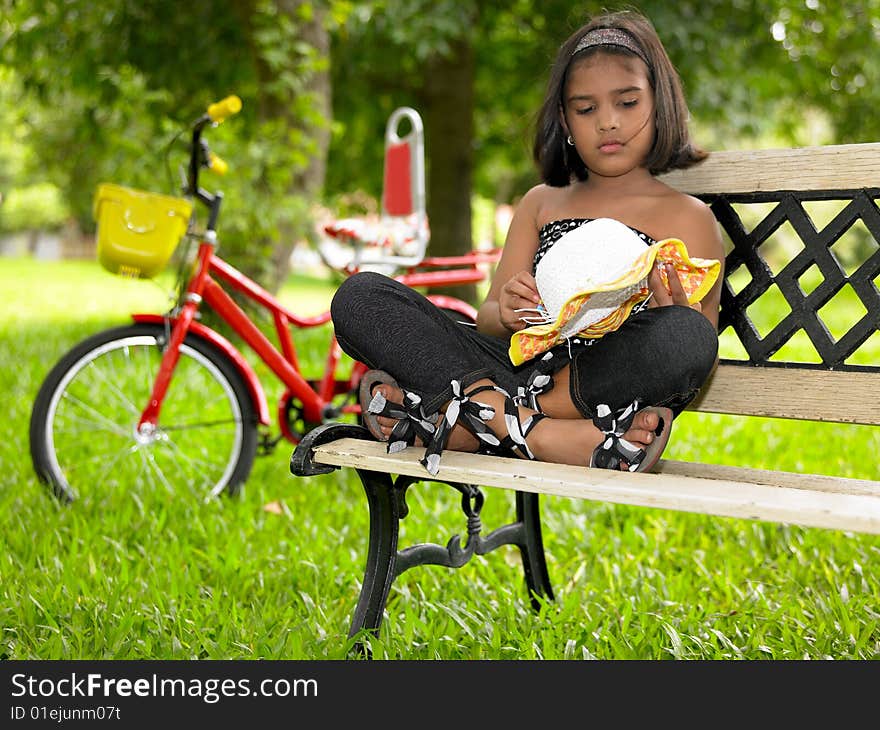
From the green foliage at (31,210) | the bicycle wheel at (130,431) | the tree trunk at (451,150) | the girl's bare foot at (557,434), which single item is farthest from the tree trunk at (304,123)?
the green foliage at (31,210)

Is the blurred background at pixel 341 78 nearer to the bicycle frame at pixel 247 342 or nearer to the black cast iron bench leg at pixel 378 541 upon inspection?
the bicycle frame at pixel 247 342

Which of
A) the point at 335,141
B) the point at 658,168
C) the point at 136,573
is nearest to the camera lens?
the point at 658,168

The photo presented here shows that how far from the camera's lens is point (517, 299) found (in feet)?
6.85

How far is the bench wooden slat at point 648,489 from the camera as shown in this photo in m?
1.60

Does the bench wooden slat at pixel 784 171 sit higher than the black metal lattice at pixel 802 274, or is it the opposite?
the bench wooden slat at pixel 784 171

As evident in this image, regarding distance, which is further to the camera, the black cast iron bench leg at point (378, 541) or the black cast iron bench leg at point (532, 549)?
the black cast iron bench leg at point (532, 549)

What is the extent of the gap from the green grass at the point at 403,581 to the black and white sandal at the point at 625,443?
0.55m

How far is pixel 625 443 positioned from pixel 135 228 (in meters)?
1.89

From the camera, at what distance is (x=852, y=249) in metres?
19.5

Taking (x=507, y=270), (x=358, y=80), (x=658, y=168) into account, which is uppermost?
(x=358, y=80)

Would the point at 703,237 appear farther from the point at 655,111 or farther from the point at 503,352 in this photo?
the point at 503,352
